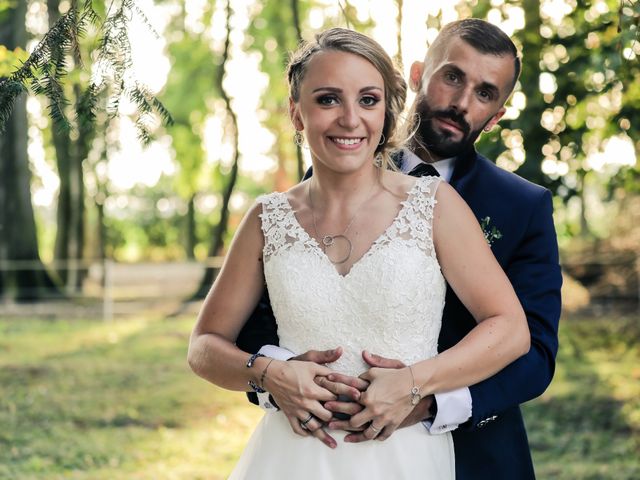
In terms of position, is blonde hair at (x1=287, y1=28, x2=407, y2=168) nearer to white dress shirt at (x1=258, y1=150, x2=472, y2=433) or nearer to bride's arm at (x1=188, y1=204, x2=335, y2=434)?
bride's arm at (x1=188, y1=204, x2=335, y2=434)

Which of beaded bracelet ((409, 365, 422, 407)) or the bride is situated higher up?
the bride

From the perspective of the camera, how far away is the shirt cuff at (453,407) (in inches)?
106

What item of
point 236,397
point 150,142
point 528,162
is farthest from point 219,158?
point 150,142

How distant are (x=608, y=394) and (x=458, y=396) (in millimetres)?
8675

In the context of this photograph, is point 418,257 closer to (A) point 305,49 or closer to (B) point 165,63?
→ (A) point 305,49

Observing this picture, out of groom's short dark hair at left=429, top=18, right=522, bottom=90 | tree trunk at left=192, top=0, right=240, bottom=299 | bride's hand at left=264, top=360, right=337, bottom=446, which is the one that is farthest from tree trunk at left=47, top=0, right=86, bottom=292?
bride's hand at left=264, top=360, right=337, bottom=446

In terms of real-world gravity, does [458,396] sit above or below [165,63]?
below

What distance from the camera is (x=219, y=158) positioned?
86.6 ft

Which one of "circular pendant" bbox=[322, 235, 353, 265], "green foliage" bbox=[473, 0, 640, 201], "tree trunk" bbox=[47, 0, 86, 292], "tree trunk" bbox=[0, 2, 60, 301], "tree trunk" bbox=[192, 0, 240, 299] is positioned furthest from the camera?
"tree trunk" bbox=[47, 0, 86, 292]

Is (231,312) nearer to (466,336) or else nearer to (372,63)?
(466,336)

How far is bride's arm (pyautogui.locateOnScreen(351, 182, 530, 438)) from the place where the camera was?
2633mm

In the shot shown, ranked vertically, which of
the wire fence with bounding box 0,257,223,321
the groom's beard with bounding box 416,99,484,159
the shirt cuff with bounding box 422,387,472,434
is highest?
the groom's beard with bounding box 416,99,484,159

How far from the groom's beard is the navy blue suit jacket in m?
0.10

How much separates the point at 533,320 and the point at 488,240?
29cm
